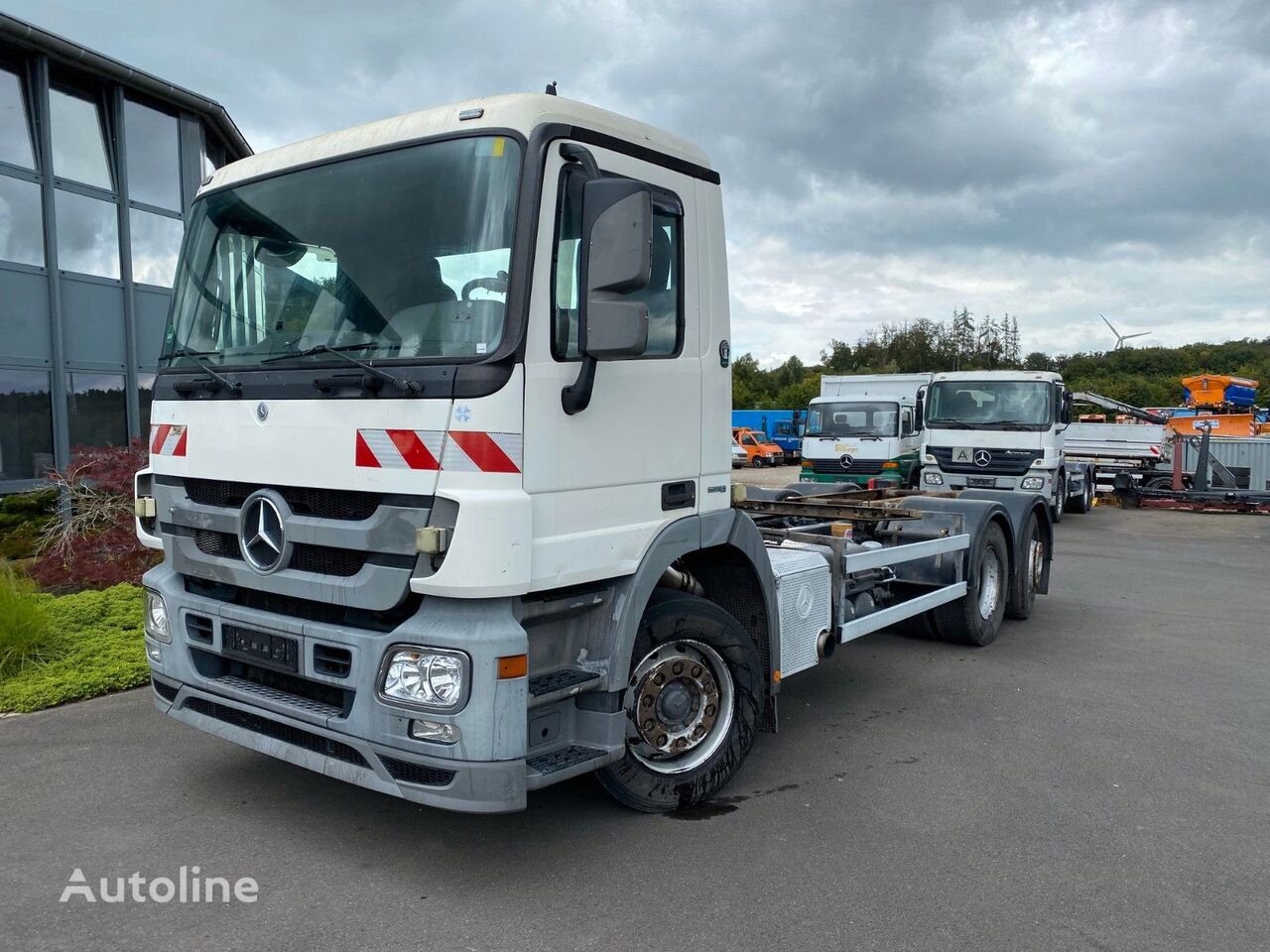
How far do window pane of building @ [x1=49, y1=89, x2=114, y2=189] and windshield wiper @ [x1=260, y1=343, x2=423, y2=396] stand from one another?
452 inches

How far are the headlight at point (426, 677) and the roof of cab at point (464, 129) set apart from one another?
73.5 inches

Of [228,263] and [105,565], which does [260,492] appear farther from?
[105,565]

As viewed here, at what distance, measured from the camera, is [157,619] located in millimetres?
4188

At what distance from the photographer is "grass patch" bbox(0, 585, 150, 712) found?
5.68 m

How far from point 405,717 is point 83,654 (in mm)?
4162

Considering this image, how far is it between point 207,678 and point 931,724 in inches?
153

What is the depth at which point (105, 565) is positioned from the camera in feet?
26.5

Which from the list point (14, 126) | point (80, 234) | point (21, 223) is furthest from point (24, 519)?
point (14, 126)

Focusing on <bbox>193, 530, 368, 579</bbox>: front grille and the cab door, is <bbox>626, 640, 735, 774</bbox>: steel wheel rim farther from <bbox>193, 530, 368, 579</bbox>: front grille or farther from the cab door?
<bbox>193, 530, 368, 579</bbox>: front grille

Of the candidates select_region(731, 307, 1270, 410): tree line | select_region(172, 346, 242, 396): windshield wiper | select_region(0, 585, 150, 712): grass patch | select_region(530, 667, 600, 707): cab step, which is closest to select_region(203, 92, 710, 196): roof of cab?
select_region(172, 346, 242, 396): windshield wiper

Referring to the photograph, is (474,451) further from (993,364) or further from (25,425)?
Answer: (993,364)

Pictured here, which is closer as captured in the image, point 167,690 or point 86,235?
point 167,690

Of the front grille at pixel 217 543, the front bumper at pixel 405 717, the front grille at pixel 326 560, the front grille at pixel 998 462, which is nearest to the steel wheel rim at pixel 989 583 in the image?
the front bumper at pixel 405 717

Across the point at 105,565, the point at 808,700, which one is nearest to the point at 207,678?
the point at 808,700
